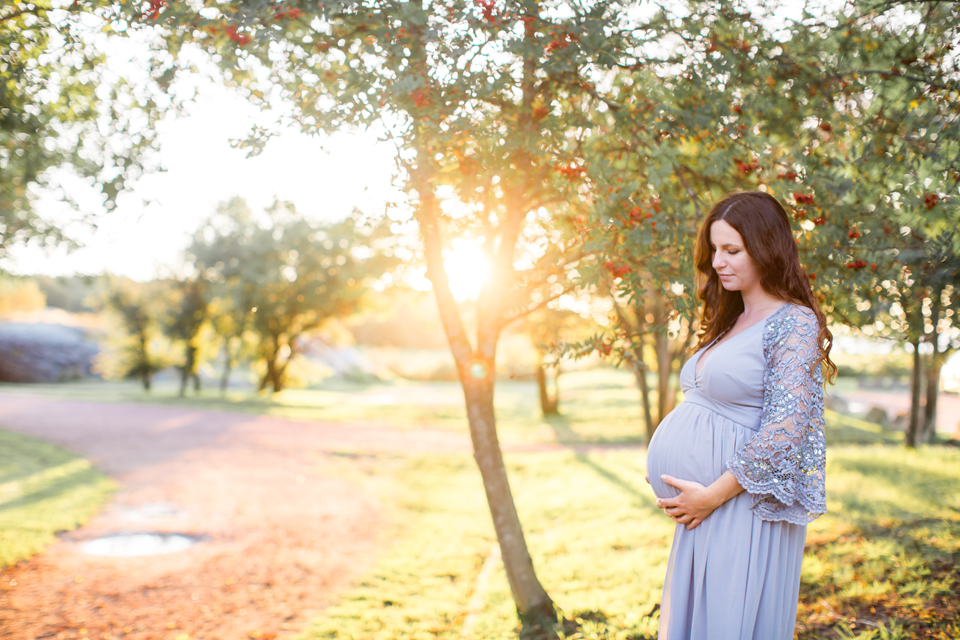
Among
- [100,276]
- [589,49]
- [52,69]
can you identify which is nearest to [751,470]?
[589,49]

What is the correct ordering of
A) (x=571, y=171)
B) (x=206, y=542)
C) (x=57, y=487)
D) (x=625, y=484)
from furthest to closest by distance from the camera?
Result: (x=625, y=484)
(x=57, y=487)
(x=206, y=542)
(x=571, y=171)

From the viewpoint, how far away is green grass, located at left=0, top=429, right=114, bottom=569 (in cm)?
656

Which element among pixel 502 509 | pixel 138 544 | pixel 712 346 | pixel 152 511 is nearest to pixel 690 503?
A: pixel 712 346

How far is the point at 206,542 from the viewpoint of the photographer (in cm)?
702

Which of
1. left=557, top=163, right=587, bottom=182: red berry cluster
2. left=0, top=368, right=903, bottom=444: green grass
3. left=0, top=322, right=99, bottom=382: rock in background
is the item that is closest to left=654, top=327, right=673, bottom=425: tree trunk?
left=0, top=368, right=903, bottom=444: green grass

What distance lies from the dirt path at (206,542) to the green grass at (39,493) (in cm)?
23

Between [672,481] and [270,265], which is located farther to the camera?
[270,265]

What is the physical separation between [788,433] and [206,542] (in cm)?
679

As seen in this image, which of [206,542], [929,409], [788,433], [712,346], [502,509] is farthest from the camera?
[929,409]

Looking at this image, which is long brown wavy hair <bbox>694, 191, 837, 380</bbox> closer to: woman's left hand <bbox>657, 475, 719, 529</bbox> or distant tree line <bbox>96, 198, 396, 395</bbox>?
woman's left hand <bbox>657, 475, 719, 529</bbox>

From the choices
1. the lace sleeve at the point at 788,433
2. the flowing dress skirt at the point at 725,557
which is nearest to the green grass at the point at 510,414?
the flowing dress skirt at the point at 725,557

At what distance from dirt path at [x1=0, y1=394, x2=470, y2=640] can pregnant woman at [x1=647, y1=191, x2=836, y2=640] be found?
3702 millimetres

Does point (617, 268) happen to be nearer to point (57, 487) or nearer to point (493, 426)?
point (493, 426)

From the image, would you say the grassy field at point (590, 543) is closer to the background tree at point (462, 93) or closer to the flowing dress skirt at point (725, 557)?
the background tree at point (462, 93)
